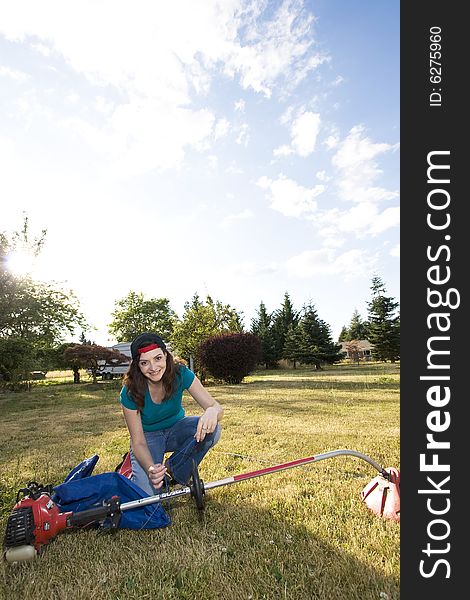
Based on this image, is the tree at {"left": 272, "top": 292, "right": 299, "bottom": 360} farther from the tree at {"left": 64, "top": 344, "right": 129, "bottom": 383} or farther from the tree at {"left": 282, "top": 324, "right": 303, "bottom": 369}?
the tree at {"left": 64, "top": 344, "right": 129, "bottom": 383}

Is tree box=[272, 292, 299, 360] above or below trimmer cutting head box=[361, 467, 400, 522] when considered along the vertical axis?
above

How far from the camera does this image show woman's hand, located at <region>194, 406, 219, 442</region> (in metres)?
2.98

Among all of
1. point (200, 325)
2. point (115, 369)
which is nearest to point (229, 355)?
point (200, 325)

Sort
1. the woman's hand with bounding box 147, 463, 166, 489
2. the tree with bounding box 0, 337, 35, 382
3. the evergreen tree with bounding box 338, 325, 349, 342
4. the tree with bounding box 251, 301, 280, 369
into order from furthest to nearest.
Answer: the evergreen tree with bounding box 338, 325, 349, 342
the tree with bounding box 251, 301, 280, 369
the tree with bounding box 0, 337, 35, 382
the woman's hand with bounding box 147, 463, 166, 489

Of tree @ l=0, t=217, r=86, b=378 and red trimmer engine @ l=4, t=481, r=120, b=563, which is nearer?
red trimmer engine @ l=4, t=481, r=120, b=563

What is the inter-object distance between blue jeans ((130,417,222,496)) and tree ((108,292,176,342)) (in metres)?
37.8

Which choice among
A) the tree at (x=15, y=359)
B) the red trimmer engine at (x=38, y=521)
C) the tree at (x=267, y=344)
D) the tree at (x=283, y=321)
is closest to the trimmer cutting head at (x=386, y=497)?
the red trimmer engine at (x=38, y=521)

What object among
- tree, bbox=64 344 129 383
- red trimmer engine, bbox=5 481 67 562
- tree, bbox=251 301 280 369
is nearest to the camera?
red trimmer engine, bbox=5 481 67 562

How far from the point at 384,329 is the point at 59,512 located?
35911mm

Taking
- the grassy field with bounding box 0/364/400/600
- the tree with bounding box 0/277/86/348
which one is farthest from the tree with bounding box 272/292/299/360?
the grassy field with bounding box 0/364/400/600

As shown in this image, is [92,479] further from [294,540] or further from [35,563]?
[294,540]

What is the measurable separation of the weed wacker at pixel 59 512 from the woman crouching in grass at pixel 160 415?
0.98 ft

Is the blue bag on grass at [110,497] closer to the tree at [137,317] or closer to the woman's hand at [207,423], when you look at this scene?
the woman's hand at [207,423]

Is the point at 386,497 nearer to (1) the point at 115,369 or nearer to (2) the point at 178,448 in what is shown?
(2) the point at 178,448
